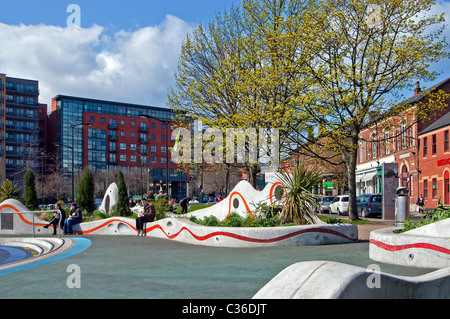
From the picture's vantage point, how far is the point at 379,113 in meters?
22.5

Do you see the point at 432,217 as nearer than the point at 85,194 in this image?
Yes

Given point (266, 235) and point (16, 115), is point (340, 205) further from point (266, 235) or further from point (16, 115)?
point (16, 115)

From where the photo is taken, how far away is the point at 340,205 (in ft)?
128

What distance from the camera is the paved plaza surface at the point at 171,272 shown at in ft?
20.4

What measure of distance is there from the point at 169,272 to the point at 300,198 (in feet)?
22.7

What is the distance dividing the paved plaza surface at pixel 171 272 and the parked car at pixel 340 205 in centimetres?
2654

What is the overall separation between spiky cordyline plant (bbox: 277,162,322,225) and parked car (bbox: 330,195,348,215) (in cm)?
2508

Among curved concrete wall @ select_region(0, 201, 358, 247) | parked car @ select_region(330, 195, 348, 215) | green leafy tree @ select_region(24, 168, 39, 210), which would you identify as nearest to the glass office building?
green leafy tree @ select_region(24, 168, 39, 210)

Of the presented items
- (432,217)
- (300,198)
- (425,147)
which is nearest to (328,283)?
(432,217)

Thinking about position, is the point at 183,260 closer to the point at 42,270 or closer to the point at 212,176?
the point at 42,270

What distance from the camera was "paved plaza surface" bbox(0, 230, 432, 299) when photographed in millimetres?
6203

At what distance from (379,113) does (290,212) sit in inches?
424

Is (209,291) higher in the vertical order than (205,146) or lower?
lower
